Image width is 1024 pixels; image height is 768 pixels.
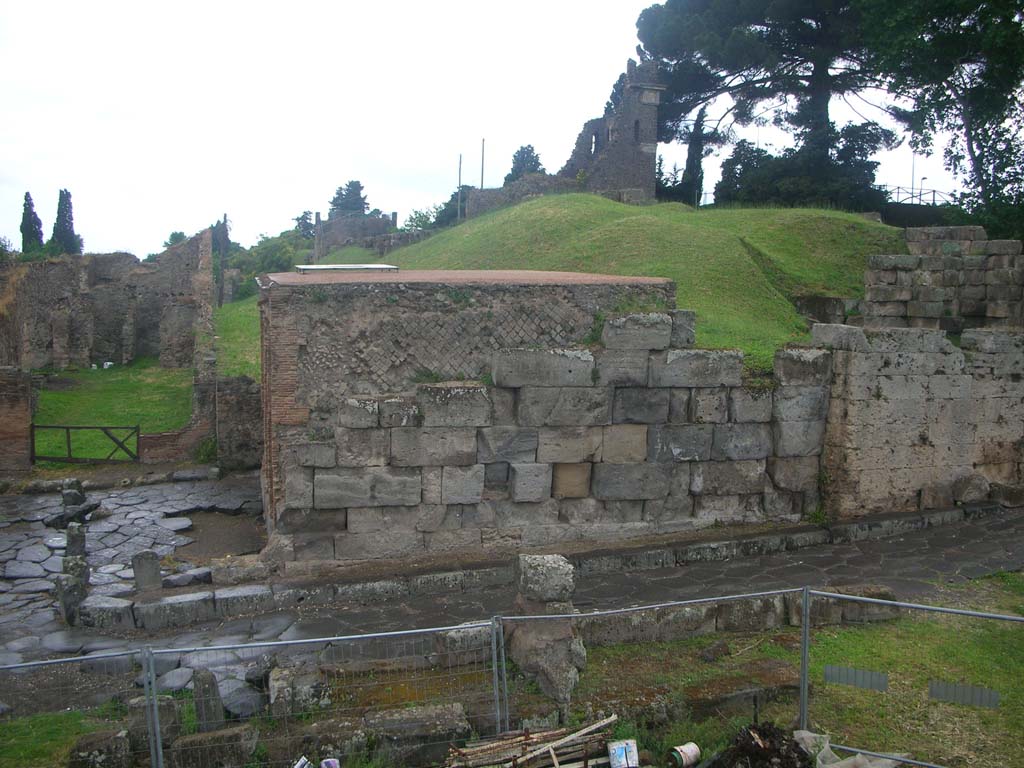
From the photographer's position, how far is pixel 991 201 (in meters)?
23.3

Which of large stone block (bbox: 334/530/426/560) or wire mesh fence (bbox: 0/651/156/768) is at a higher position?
large stone block (bbox: 334/530/426/560)

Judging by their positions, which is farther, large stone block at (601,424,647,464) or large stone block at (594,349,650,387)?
large stone block at (601,424,647,464)

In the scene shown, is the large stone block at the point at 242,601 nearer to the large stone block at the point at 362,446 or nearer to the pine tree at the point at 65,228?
the large stone block at the point at 362,446

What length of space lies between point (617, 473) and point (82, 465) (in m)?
11.7

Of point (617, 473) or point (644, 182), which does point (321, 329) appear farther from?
point (644, 182)

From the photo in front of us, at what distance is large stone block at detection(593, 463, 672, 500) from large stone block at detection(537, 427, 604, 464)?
0.24 meters

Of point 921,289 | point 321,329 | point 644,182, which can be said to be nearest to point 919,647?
point 321,329

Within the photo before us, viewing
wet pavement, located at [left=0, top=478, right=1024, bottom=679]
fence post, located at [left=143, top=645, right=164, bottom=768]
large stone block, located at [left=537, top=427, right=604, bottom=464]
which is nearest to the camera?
fence post, located at [left=143, top=645, right=164, bottom=768]

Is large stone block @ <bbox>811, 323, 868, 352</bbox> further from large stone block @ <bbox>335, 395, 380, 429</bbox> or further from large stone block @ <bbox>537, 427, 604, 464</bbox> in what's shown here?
large stone block @ <bbox>335, 395, 380, 429</bbox>

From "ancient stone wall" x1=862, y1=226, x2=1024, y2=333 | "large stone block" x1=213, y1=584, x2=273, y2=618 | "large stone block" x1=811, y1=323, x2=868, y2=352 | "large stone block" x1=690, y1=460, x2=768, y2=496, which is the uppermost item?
"ancient stone wall" x1=862, y1=226, x2=1024, y2=333

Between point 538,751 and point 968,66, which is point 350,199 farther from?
point 538,751

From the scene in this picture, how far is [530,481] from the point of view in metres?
10.5

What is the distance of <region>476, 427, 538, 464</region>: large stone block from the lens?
33.9ft

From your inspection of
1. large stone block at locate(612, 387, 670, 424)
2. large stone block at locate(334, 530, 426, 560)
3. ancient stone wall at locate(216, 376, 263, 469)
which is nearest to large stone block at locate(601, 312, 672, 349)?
large stone block at locate(612, 387, 670, 424)
